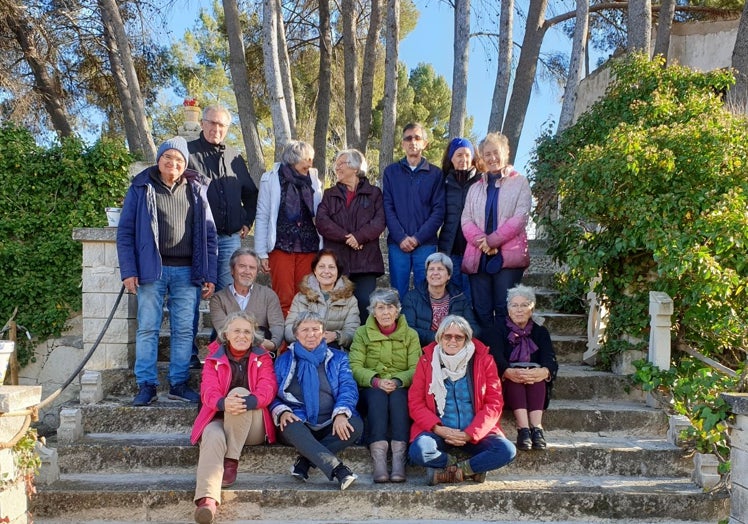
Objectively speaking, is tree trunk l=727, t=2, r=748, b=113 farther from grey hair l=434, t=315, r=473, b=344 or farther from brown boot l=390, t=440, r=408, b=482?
brown boot l=390, t=440, r=408, b=482

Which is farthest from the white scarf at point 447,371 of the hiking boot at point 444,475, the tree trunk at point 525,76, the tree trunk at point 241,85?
the tree trunk at point 525,76

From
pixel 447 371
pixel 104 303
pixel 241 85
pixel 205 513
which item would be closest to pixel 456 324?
pixel 447 371

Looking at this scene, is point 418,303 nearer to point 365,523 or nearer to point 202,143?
point 365,523

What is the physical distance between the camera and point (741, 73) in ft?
22.9

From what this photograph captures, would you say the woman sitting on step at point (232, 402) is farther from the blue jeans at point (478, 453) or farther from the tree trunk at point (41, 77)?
the tree trunk at point (41, 77)

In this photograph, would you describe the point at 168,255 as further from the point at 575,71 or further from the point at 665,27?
the point at 665,27

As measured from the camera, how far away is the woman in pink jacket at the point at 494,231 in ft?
14.1

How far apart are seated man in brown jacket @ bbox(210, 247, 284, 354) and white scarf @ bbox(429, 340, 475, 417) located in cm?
103

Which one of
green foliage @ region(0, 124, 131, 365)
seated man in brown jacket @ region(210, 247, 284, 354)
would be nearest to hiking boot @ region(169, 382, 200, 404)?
seated man in brown jacket @ region(210, 247, 284, 354)

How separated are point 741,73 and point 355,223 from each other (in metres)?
4.99

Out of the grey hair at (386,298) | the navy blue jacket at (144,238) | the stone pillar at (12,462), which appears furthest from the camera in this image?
the navy blue jacket at (144,238)

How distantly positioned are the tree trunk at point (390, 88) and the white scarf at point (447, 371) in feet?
20.3

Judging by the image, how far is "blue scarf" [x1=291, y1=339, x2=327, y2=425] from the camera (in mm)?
3652

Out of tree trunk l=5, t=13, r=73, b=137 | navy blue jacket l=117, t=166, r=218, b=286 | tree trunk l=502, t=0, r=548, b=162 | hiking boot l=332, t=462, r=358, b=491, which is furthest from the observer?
tree trunk l=5, t=13, r=73, b=137
